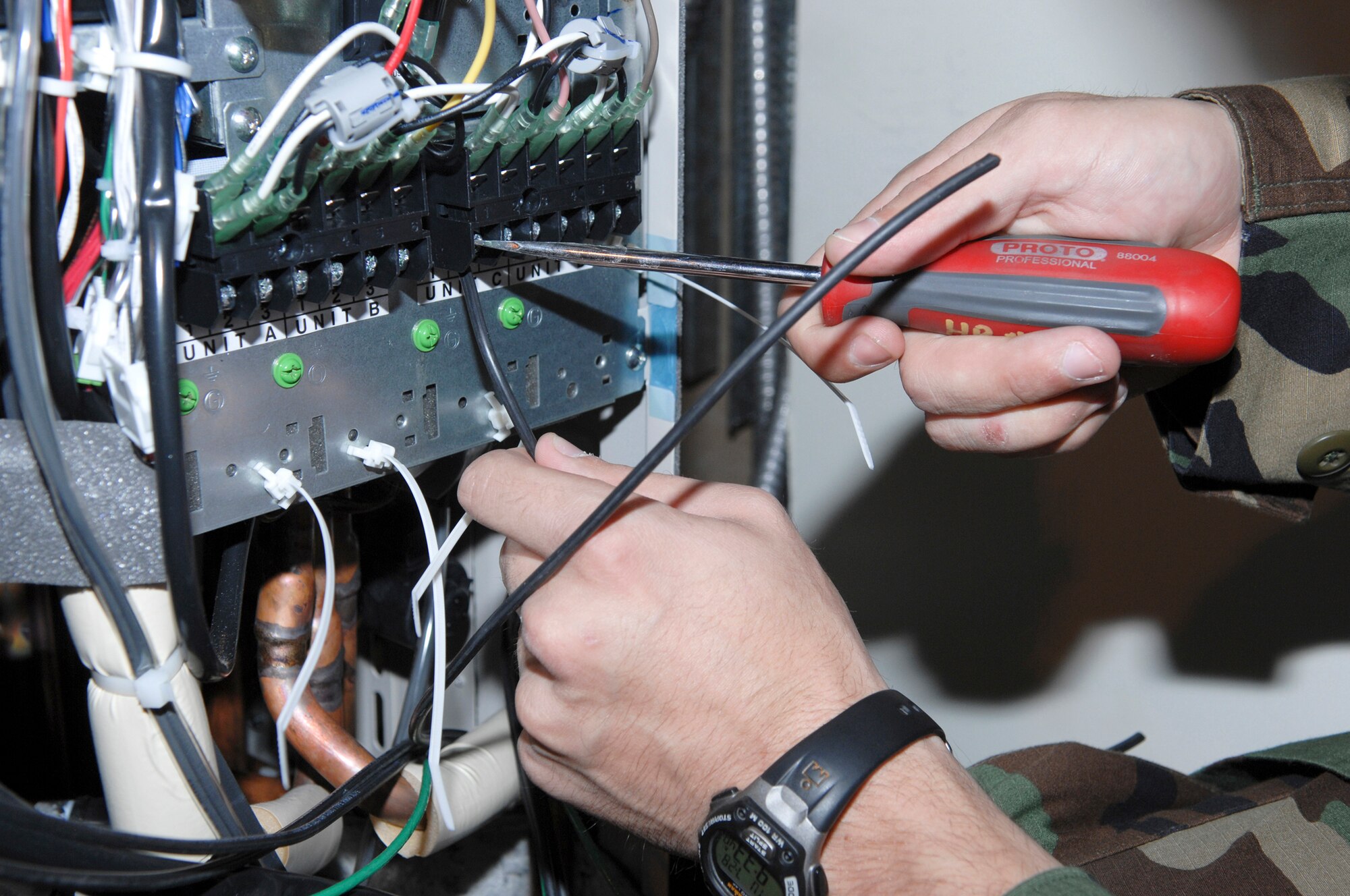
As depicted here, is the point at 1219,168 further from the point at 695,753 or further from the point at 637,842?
the point at 637,842

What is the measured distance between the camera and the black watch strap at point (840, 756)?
450mm

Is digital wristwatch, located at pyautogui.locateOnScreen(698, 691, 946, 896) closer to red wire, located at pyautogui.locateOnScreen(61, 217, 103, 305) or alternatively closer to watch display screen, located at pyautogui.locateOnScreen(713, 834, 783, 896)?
watch display screen, located at pyautogui.locateOnScreen(713, 834, 783, 896)

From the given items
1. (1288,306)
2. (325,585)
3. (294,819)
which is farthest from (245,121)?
(1288,306)

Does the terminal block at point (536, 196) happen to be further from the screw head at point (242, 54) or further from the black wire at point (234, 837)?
the black wire at point (234, 837)

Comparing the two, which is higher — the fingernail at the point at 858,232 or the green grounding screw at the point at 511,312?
the fingernail at the point at 858,232

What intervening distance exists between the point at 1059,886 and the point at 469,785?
37 cm

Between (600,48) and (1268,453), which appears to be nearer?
(600,48)

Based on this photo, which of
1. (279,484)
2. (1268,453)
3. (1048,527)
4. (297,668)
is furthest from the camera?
(1048,527)

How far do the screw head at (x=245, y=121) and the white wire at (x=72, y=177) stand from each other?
6 centimetres

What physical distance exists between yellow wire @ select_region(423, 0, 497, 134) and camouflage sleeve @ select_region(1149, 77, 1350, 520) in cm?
46

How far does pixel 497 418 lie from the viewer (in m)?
0.59

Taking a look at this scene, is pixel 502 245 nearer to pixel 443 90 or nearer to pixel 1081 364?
pixel 443 90

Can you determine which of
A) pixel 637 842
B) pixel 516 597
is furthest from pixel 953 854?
pixel 637 842

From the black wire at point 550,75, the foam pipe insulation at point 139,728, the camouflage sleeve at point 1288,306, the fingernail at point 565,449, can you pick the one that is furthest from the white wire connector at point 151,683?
the camouflage sleeve at point 1288,306
